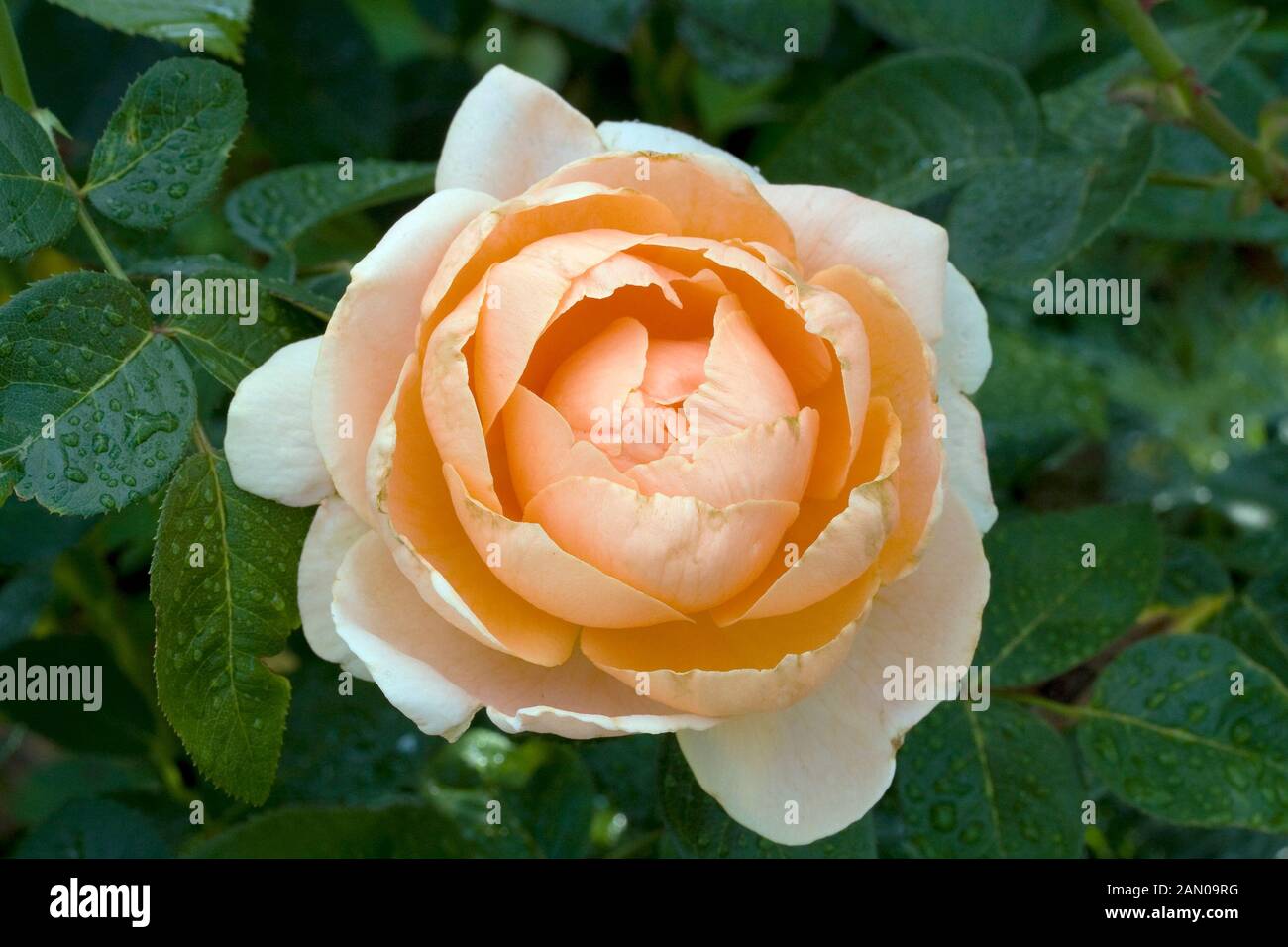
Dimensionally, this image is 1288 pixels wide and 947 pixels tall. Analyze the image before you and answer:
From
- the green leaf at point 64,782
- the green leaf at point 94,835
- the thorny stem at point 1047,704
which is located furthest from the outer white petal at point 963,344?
the green leaf at point 64,782

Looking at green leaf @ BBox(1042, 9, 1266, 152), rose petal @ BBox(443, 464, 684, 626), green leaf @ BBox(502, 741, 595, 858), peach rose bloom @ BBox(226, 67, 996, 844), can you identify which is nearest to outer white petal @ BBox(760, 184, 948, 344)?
peach rose bloom @ BBox(226, 67, 996, 844)

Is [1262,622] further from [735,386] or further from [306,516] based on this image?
[306,516]

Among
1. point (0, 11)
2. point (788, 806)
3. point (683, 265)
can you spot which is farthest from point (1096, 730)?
point (0, 11)

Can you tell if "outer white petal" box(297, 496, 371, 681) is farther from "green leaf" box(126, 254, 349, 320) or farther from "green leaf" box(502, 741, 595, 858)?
"green leaf" box(502, 741, 595, 858)

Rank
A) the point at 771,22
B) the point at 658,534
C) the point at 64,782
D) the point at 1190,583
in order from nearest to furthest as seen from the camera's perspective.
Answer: the point at 658,534
the point at 1190,583
the point at 771,22
the point at 64,782

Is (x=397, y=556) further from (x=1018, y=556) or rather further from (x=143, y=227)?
(x=1018, y=556)

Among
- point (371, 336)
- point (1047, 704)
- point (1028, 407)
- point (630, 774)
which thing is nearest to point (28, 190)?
point (371, 336)
